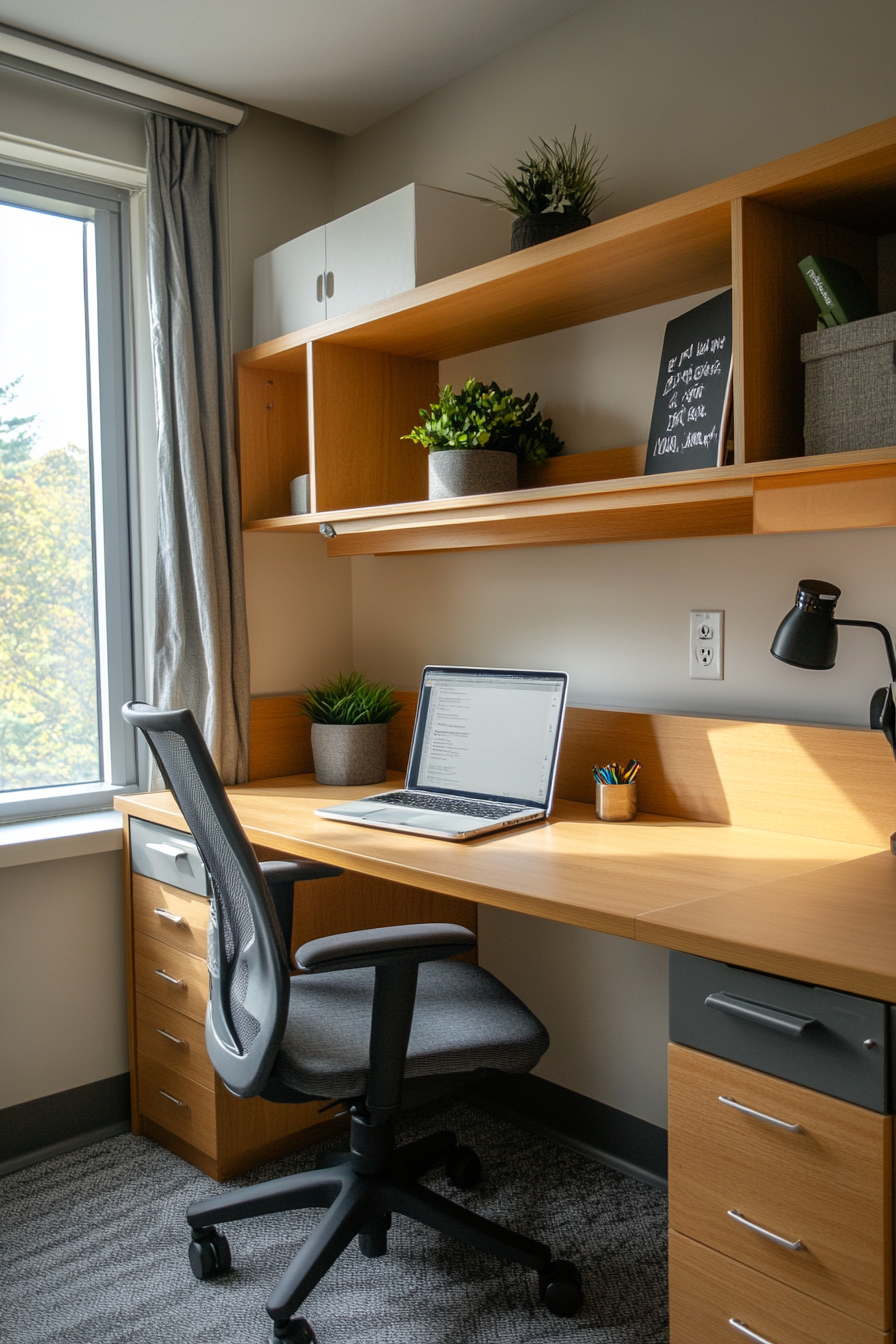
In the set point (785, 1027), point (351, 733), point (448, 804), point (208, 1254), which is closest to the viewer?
point (785, 1027)

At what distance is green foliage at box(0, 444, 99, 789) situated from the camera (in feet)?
7.66

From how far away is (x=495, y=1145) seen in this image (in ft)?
7.31

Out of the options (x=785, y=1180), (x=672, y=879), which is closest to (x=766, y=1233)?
(x=785, y=1180)

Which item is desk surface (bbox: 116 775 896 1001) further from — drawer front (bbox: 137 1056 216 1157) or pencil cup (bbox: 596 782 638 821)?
→ drawer front (bbox: 137 1056 216 1157)

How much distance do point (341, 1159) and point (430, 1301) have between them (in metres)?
0.28

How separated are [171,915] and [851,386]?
1.63m

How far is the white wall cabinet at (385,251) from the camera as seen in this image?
2047 millimetres

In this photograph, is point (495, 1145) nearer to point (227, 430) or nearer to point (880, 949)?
point (880, 949)

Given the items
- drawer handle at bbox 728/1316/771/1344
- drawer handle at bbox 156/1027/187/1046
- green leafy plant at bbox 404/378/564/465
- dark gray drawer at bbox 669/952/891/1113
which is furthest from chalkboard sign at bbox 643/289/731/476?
drawer handle at bbox 156/1027/187/1046

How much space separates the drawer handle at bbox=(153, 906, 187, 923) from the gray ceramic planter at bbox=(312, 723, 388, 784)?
1.52 feet

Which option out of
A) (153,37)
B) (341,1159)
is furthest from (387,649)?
(153,37)

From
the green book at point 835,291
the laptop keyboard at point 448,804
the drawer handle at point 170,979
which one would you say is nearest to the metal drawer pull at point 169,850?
the drawer handle at point 170,979

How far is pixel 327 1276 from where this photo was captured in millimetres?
1795

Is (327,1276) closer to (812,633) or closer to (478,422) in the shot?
(812,633)
